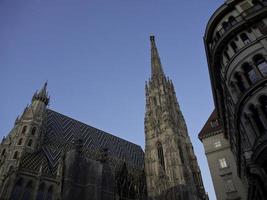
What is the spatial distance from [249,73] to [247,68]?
315mm

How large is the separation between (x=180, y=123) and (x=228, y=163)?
73.1 feet

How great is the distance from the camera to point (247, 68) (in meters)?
13.3

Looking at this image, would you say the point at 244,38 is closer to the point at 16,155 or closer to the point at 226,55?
the point at 226,55

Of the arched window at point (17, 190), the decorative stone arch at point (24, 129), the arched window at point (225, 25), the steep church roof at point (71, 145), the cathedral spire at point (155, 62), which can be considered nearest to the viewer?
the arched window at point (225, 25)

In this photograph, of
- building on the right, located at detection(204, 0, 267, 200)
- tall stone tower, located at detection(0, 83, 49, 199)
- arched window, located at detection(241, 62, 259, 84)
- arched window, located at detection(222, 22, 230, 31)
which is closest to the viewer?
building on the right, located at detection(204, 0, 267, 200)

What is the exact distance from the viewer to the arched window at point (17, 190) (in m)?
23.3

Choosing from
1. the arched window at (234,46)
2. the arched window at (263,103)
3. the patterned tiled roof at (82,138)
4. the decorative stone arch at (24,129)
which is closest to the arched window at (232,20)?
the arched window at (234,46)

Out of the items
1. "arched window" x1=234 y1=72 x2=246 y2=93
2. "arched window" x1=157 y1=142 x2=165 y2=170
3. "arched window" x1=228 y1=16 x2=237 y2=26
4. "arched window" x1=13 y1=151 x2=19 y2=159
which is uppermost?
"arched window" x1=157 y1=142 x2=165 y2=170

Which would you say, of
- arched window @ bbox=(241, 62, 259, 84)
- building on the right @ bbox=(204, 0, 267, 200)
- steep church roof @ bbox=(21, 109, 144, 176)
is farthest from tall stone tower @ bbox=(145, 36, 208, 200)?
arched window @ bbox=(241, 62, 259, 84)

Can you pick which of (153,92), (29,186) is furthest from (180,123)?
(29,186)

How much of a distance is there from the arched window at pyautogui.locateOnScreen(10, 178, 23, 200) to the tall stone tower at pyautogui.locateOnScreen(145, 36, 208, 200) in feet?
59.7

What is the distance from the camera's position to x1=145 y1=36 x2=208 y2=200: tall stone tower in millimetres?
33688

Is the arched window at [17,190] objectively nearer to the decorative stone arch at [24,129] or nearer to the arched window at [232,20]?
the decorative stone arch at [24,129]

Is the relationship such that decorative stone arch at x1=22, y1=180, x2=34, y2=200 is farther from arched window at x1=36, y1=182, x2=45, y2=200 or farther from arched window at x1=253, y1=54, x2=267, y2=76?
arched window at x1=253, y1=54, x2=267, y2=76
